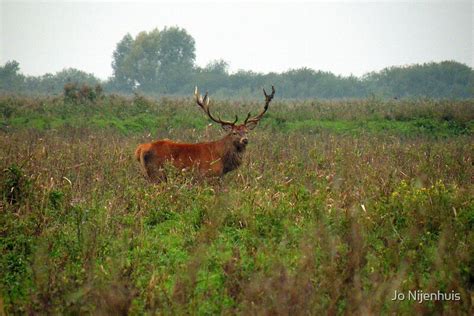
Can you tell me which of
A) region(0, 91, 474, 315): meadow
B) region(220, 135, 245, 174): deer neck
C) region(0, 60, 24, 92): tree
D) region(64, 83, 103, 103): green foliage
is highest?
region(0, 60, 24, 92): tree

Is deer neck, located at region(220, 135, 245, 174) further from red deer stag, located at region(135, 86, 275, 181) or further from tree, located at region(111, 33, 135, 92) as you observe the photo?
tree, located at region(111, 33, 135, 92)

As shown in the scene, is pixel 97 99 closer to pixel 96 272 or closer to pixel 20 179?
pixel 20 179

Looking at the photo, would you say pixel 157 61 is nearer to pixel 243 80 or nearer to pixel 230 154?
pixel 243 80

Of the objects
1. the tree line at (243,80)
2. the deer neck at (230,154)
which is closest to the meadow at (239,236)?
the deer neck at (230,154)

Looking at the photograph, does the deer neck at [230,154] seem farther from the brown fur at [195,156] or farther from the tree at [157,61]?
the tree at [157,61]

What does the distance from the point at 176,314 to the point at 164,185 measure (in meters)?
4.48

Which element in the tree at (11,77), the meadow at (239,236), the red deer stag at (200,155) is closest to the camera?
the meadow at (239,236)

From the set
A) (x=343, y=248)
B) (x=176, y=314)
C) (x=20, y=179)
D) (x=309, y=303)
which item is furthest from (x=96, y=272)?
(x=20, y=179)

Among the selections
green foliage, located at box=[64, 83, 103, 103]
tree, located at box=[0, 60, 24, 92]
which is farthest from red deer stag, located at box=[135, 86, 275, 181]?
tree, located at box=[0, 60, 24, 92]

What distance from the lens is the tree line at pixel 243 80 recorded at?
192 ft

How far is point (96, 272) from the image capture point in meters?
5.48

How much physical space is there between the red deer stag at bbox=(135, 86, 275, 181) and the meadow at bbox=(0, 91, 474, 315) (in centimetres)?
26

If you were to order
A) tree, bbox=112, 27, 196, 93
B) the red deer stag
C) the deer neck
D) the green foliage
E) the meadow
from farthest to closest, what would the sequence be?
tree, bbox=112, 27, 196, 93, the green foliage, the deer neck, the red deer stag, the meadow

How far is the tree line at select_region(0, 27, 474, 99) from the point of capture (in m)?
58.6
